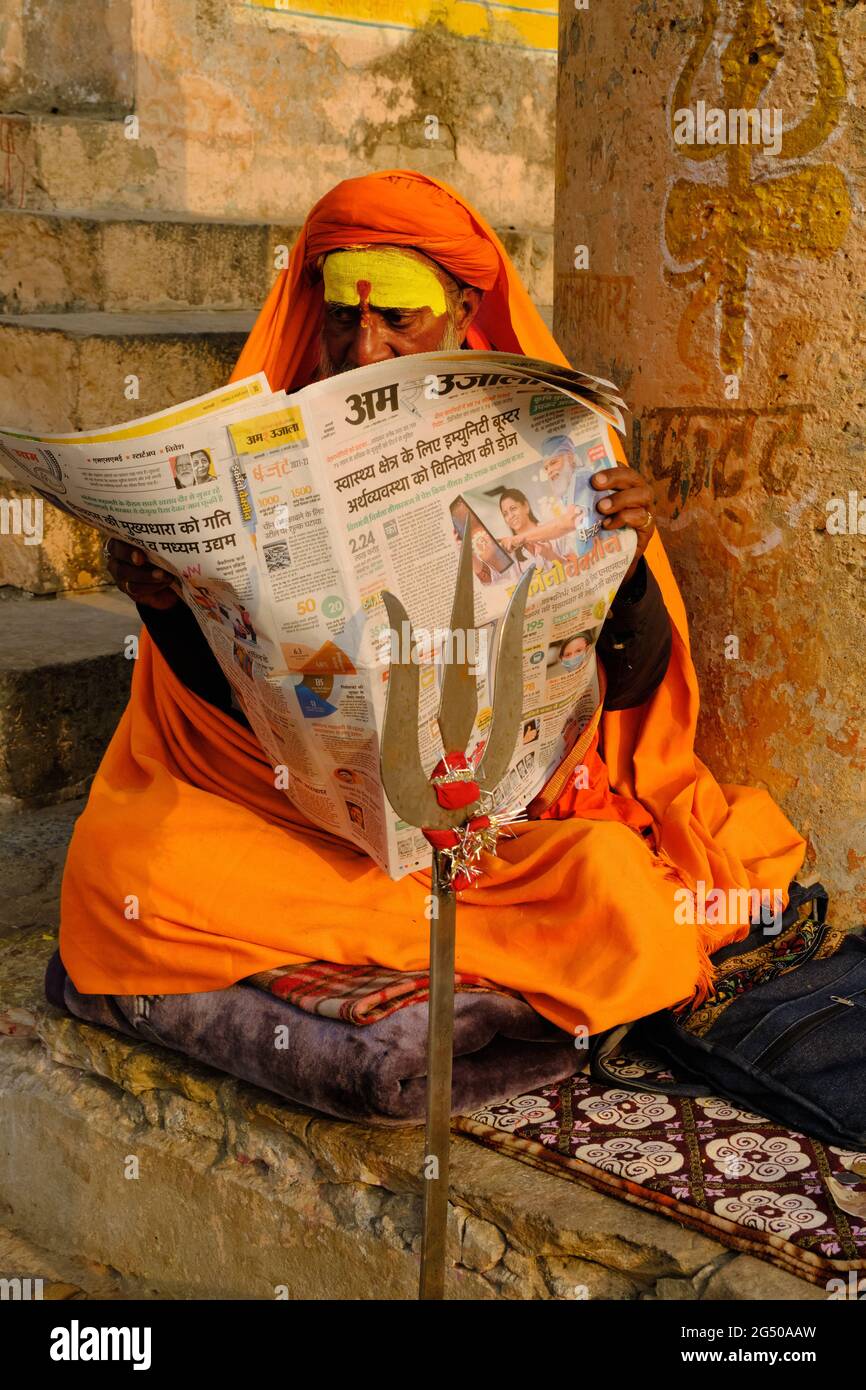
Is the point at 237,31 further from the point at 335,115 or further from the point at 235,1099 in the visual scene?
the point at 235,1099

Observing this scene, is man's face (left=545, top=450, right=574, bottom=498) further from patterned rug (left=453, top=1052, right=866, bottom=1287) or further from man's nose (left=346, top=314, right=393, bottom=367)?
patterned rug (left=453, top=1052, right=866, bottom=1287)

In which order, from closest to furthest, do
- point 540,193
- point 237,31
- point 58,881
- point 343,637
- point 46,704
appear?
1. point 343,637
2. point 58,881
3. point 46,704
4. point 237,31
5. point 540,193

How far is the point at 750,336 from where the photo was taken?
2623mm

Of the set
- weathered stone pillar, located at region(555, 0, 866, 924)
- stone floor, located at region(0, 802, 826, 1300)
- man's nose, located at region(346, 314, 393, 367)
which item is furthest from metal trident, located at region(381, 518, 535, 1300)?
weathered stone pillar, located at region(555, 0, 866, 924)

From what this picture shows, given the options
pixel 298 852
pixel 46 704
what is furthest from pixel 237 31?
pixel 298 852

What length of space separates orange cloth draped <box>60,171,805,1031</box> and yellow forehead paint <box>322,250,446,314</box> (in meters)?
0.03

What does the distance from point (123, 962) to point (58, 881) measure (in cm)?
106

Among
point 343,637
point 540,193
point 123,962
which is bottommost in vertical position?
point 123,962

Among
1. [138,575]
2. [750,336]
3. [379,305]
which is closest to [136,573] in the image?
[138,575]

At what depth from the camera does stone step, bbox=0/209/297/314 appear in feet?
16.9

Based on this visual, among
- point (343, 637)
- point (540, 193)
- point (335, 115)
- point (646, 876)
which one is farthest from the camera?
point (540, 193)

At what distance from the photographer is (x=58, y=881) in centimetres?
357

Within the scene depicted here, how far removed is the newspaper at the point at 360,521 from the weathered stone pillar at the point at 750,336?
457 millimetres

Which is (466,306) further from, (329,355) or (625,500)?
(625,500)
